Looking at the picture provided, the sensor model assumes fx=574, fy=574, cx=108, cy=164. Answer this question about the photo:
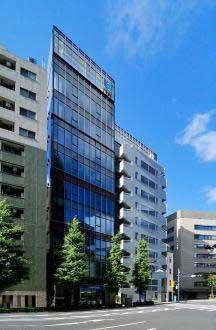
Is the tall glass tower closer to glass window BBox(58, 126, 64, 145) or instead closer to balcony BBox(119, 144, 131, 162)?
glass window BBox(58, 126, 64, 145)

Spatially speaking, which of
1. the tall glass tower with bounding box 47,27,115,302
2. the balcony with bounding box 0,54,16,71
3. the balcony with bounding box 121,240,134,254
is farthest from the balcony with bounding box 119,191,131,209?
the balcony with bounding box 0,54,16,71

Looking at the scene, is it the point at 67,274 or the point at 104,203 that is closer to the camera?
the point at 67,274

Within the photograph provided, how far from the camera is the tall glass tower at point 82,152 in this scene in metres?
76.2

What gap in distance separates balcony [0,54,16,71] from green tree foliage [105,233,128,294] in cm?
2850

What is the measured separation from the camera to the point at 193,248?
168m

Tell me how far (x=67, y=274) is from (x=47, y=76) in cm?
2696

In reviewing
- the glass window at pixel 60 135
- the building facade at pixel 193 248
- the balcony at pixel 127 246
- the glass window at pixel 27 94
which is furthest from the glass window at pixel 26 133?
the building facade at pixel 193 248

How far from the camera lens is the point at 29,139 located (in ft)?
232

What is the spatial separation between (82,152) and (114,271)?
17747mm

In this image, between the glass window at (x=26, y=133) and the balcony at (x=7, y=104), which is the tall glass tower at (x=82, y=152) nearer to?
the glass window at (x=26, y=133)

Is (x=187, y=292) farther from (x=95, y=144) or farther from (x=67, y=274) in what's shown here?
(x=67, y=274)

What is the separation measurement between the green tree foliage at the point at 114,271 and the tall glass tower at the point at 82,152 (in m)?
3.04

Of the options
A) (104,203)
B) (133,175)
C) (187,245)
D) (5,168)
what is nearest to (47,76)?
(5,168)

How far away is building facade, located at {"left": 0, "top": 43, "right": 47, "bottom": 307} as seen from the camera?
66875 millimetres
